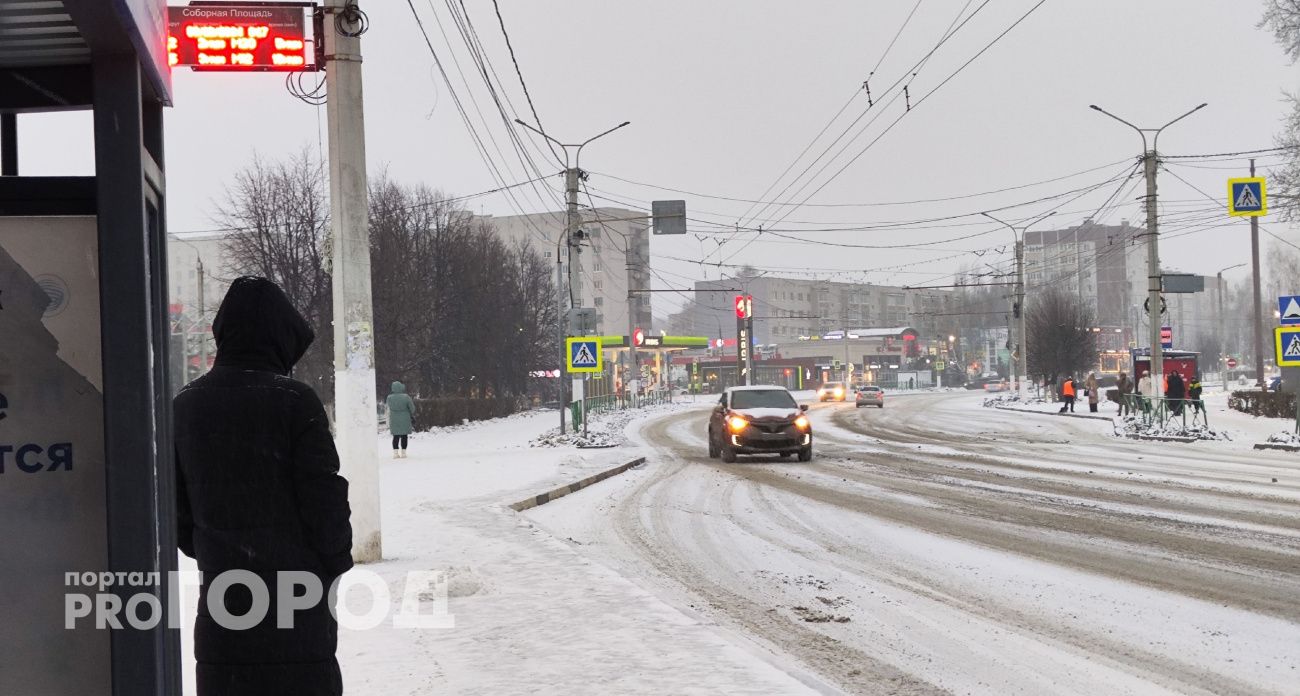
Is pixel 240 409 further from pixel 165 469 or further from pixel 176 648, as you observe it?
pixel 176 648

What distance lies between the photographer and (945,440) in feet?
103

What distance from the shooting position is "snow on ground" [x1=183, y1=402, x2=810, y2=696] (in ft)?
19.0

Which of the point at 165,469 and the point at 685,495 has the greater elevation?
the point at 165,469

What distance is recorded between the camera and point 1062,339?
6184 cm

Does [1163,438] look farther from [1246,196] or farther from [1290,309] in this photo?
[1246,196]

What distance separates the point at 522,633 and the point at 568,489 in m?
11.8

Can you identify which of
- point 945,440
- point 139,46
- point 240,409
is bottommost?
point 945,440

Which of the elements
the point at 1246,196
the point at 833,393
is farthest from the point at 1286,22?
the point at 833,393

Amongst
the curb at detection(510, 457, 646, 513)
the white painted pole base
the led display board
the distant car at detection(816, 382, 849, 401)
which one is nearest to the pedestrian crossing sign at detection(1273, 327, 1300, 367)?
the curb at detection(510, 457, 646, 513)

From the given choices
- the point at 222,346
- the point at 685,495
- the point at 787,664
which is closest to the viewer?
the point at 222,346

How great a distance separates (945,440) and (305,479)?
29420 mm

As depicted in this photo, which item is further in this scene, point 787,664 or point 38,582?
point 787,664

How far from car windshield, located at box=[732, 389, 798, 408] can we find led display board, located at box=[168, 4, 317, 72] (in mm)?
16143

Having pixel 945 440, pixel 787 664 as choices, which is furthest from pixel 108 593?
pixel 945 440
